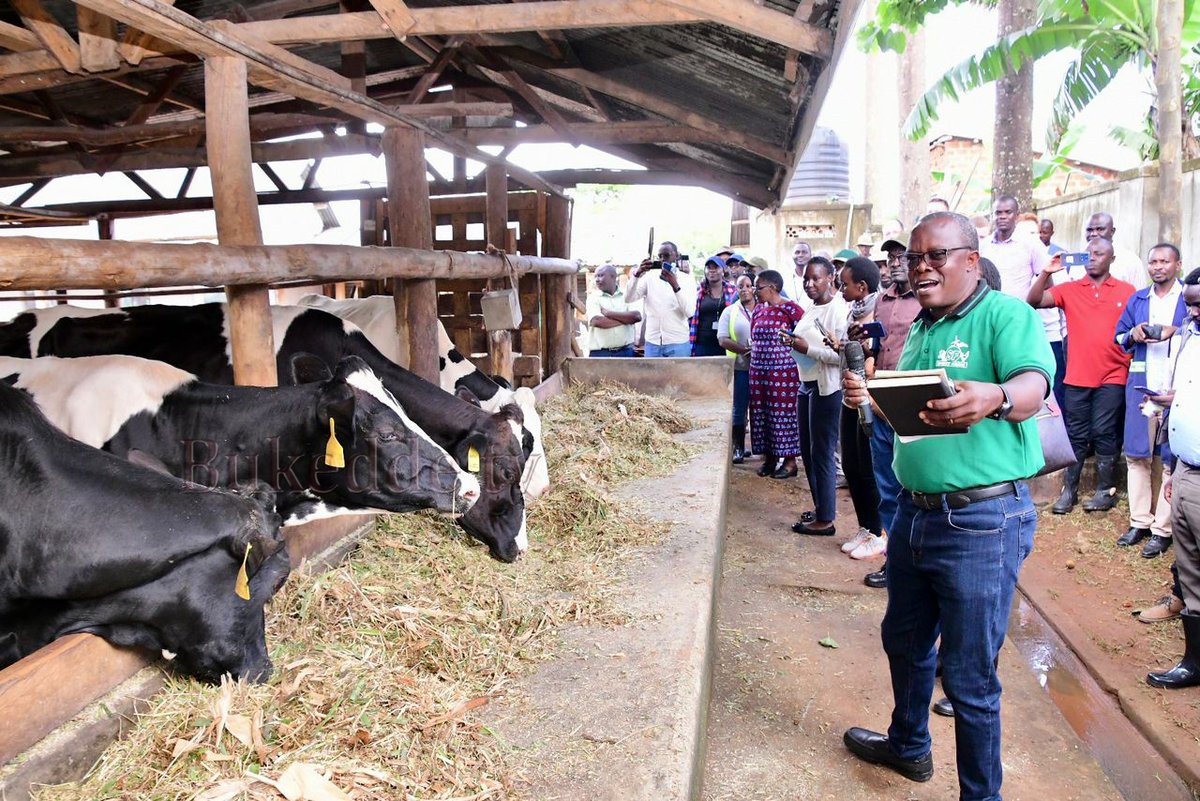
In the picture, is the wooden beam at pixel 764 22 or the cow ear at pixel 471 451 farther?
the cow ear at pixel 471 451

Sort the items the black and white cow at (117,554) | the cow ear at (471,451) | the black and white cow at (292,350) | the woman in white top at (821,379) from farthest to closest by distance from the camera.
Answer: the woman in white top at (821,379)
the black and white cow at (292,350)
the cow ear at (471,451)
the black and white cow at (117,554)

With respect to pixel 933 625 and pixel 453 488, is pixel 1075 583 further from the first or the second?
pixel 453 488

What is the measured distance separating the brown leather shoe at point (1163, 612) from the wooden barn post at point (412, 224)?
448cm

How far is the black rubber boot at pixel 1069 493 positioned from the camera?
6910 millimetres

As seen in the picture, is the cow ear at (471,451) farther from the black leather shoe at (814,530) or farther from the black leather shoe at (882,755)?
the black leather shoe at (814,530)

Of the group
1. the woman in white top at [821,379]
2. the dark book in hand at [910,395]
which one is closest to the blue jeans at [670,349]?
the woman in white top at [821,379]

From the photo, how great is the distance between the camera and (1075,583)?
18.7 feet

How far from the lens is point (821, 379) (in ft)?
20.6

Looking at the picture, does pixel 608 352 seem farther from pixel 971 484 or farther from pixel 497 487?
pixel 971 484

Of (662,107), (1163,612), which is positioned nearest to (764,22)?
(662,107)

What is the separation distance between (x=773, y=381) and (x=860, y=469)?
2.08 m

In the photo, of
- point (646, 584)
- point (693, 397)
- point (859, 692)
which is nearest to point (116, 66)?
point (646, 584)

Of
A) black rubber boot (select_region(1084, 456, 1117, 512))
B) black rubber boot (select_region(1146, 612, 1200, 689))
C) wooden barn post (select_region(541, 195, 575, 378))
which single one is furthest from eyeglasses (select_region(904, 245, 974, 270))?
wooden barn post (select_region(541, 195, 575, 378))

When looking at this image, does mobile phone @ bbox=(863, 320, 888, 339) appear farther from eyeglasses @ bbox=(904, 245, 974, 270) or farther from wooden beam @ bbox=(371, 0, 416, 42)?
wooden beam @ bbox=(371, 0, 416, 42)
